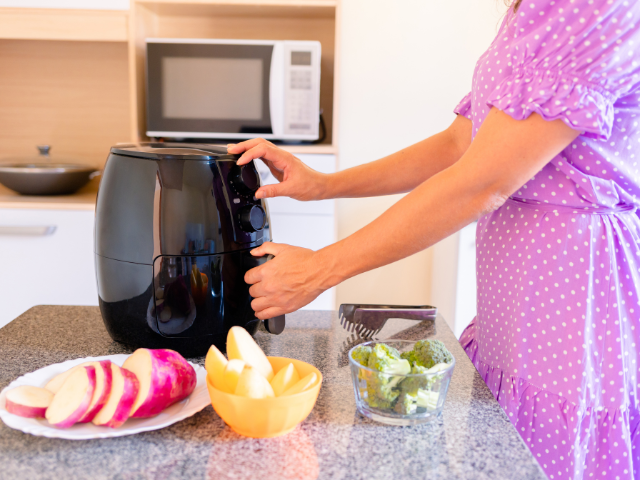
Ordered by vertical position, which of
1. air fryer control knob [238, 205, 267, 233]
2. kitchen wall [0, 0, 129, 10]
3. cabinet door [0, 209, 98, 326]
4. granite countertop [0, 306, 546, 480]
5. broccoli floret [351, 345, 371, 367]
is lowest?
cabinet door [0, 209, 98, 326]

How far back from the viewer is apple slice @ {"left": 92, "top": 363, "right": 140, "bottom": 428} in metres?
0.54

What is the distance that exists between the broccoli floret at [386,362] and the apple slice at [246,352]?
11 centimetres

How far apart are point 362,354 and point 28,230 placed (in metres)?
1.65

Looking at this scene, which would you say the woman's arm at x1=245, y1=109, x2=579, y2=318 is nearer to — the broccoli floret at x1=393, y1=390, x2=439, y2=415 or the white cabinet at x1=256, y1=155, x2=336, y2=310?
the broccoli floret at x1=393, y1=390, x2=439, y2=415

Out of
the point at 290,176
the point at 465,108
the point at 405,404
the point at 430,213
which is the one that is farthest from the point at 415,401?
the point at 465,108

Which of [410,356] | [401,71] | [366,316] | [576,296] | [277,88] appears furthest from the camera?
[401,71]

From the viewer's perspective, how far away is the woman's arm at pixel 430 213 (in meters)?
0.62

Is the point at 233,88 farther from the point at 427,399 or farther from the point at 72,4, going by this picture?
the point at 427,399

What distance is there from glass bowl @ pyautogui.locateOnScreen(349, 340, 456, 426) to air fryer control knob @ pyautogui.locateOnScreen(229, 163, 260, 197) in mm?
294

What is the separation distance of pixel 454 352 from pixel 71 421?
0.52 m

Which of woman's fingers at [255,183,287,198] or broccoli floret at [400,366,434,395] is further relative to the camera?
woman's fingers at [255,183,287,198]

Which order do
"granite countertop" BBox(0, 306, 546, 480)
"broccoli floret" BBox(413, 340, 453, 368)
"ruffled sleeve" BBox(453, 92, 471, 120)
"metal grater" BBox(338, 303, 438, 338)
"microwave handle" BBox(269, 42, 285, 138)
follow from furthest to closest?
"microwave handle" BBox(269, 42, 285, 138) → "ruffled sleeve" BBox(453, 92, 471, 120) → "metal grater" BBox(338, 303, 438, 338) → "broccoli floret" BBox(413, 340, 453, 368) → "granite countertop" BBox(0, 306, 546, 480)

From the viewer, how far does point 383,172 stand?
104 cm

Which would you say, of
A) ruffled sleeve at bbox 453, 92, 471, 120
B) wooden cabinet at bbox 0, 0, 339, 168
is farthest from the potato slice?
wooden cabinet at bbox 0, 0, 339, 168
